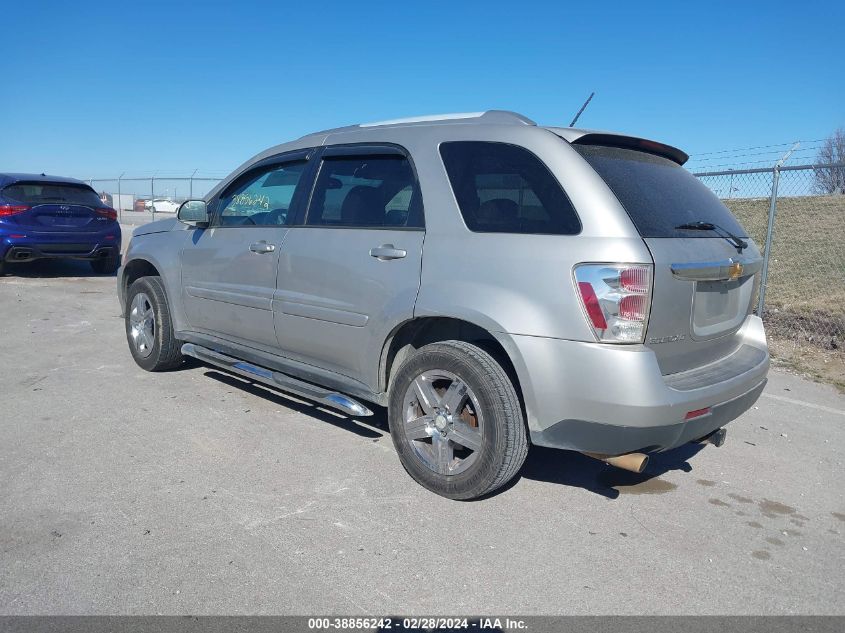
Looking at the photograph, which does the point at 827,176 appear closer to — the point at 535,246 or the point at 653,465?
the point at 653,465

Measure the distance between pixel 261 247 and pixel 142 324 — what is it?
189 cm

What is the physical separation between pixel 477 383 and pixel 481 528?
2.25 ft

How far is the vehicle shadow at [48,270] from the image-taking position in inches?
454

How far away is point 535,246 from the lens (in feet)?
10.2

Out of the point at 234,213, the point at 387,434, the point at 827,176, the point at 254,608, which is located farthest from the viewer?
the point at 827,176

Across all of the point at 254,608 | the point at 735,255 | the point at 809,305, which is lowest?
the point at 254,608

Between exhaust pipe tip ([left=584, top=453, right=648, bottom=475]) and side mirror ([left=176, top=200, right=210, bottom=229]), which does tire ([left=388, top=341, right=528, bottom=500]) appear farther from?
side mirror ([left=176, top=200, right=210, bottom=229])

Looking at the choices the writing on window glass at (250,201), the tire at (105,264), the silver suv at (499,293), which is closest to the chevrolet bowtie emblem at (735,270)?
the silver suv at (499,293)

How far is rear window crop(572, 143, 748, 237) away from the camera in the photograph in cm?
316

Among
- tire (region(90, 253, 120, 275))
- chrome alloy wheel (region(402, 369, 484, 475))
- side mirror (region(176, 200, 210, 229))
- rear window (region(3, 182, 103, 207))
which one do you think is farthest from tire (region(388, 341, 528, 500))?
tire (region(90, 253, 120, 275))

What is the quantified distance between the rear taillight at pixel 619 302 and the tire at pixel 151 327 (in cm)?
371

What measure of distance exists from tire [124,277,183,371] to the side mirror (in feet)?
2.38

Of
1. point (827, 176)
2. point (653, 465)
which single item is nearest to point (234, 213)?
point (653, 465)

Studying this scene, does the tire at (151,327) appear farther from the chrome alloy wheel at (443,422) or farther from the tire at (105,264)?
the tire at (105,264)
